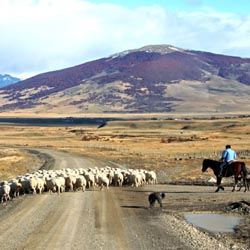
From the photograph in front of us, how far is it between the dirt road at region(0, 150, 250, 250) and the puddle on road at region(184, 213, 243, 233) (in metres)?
0.64

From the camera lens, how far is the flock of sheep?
30797 millimetres

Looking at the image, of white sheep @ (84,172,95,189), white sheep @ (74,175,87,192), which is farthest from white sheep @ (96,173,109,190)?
white sheep @ (74,175,87,192)

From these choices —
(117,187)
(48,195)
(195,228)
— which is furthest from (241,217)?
(117,187)

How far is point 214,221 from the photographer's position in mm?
21844

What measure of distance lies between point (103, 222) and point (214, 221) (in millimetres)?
4429

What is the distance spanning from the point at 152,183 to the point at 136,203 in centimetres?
1104

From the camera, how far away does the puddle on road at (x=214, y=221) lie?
65.9ft

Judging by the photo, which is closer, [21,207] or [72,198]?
[21,207]

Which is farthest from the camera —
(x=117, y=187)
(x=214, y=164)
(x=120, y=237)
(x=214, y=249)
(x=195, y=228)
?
(x=117, y=187)

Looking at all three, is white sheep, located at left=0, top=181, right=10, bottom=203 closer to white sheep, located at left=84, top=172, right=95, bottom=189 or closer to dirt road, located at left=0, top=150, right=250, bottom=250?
dirt road, located at left=0, top=150, right=250, bottom=250

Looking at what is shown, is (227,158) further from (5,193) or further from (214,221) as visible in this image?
(5,193)

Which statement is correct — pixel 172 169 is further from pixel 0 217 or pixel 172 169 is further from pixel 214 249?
pixel 214 249

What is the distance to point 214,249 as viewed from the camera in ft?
54.1

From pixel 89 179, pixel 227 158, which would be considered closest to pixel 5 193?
pixel 89 179
